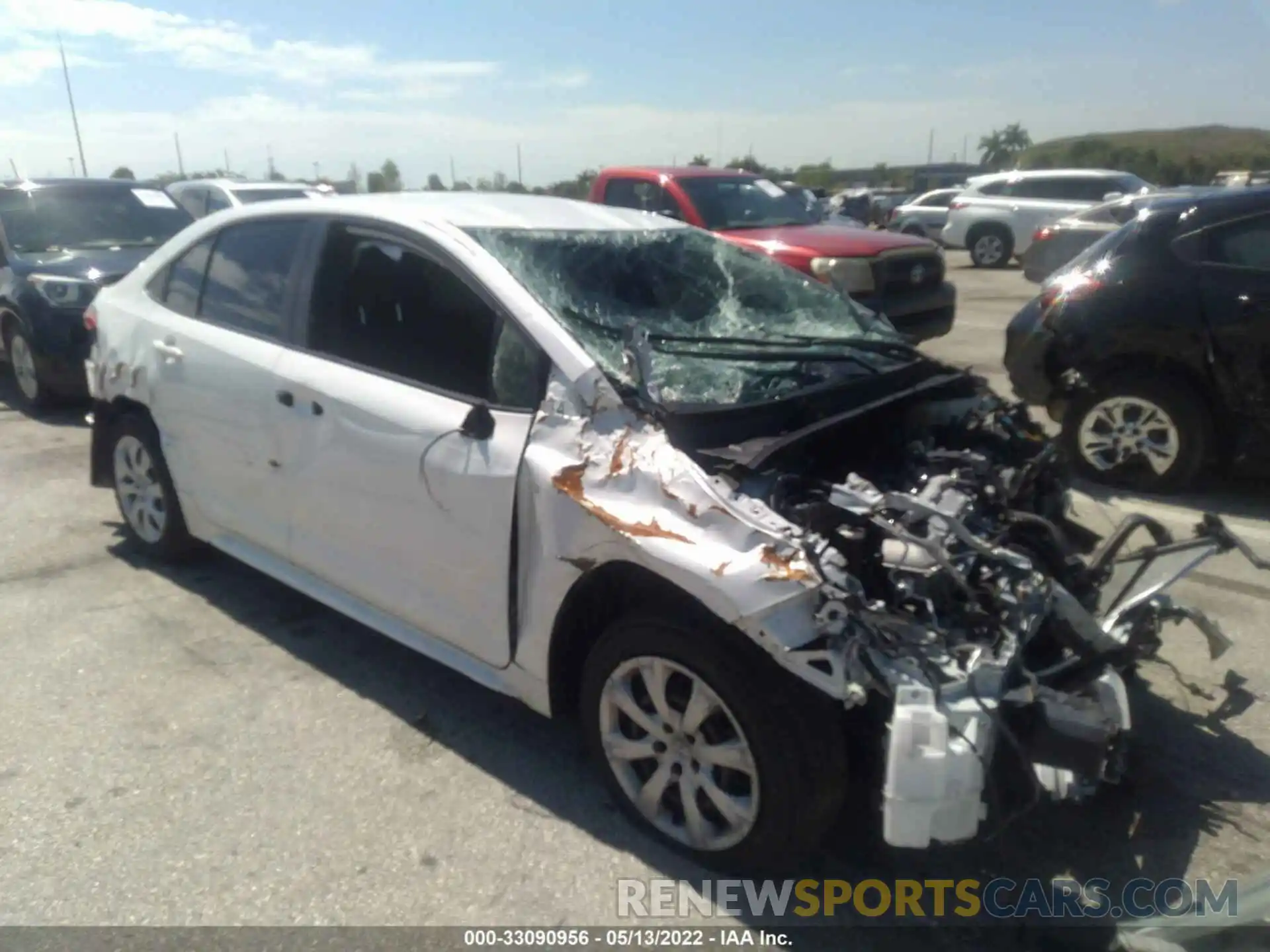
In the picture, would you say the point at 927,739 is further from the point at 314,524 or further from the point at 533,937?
the point at 314,524

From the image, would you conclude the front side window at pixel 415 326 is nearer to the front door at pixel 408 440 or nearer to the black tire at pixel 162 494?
the front door at pixel 408 440

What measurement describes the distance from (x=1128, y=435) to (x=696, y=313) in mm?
3379

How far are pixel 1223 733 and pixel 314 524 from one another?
125 inches

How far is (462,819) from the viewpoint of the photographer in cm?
308

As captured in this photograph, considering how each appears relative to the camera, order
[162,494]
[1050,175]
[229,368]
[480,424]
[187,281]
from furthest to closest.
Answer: [1050,175]
[162,494]
[187,281]
[229,368]
[480,424]

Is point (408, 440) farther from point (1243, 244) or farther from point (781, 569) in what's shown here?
point (1243, 244)

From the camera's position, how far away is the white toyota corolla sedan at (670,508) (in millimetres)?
2510

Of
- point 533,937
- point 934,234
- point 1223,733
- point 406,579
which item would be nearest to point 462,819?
point 533,937

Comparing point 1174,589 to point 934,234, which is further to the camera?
point 934,234

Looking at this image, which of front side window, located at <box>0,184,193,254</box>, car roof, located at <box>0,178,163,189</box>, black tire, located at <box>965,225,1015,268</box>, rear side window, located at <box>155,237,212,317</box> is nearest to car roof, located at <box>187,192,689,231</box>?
rear side window, located at <box>155,237,212,317</box>

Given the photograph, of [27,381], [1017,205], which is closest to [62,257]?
[27,381]

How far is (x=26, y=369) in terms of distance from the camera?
8.16 metres

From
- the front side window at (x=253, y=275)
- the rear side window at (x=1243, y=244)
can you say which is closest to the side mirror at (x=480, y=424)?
the front side window at (x=253, y=275)

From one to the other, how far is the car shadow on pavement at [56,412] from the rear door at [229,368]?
12.8ft
